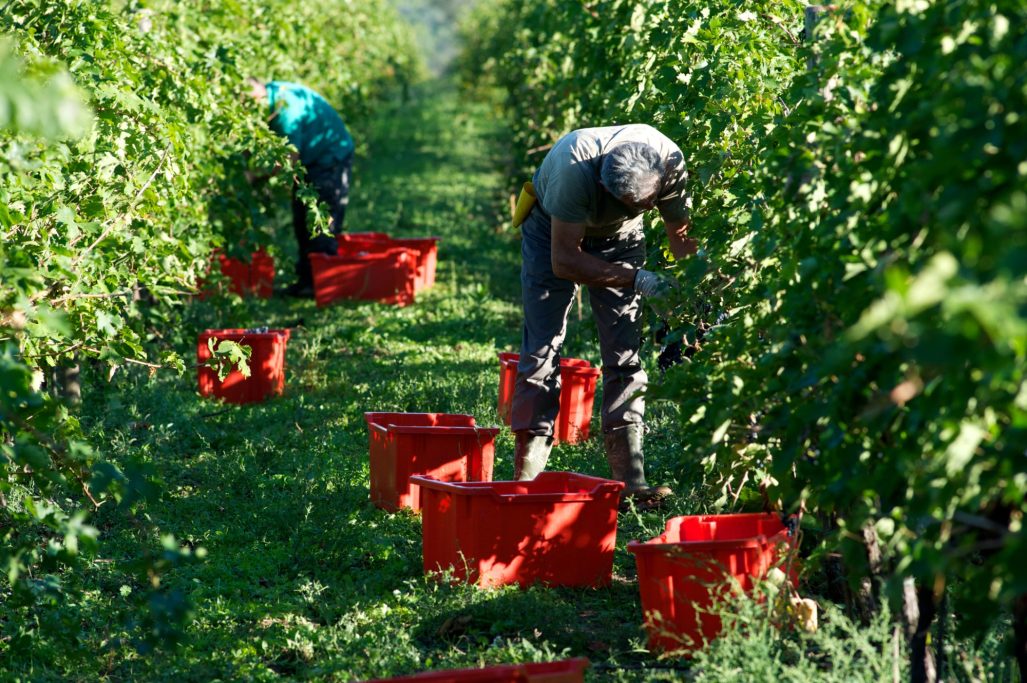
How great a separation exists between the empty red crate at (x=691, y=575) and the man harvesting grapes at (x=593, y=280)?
1220 millimetres

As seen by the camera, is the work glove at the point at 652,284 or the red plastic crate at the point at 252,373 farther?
the red plastic crate at the point at 252,373

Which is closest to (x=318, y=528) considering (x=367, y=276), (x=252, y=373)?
(x=252, y=373)

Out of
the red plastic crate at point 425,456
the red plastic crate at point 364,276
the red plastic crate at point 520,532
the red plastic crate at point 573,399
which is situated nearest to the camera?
the red plastic crate at point 520,532

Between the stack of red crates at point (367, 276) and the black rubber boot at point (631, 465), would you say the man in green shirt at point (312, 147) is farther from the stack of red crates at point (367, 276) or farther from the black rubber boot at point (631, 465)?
the black rubber boot at point (631, 465)

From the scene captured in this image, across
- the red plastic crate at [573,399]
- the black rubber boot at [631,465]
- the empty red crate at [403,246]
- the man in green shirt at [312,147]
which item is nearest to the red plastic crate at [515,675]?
the black rubber boot at [631,465]

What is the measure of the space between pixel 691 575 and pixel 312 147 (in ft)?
20.0

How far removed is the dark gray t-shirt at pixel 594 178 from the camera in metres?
4.19

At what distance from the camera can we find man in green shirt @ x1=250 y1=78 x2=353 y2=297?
830 centimetres

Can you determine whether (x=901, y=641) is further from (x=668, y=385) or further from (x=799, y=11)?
(x=799, y=11)

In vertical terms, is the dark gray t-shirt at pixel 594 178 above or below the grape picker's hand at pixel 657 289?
above

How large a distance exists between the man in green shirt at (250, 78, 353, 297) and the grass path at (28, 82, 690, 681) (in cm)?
50

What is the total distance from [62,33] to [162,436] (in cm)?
193

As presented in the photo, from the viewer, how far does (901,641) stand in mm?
3305

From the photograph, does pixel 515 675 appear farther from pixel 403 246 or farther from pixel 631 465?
pixel 403 246
